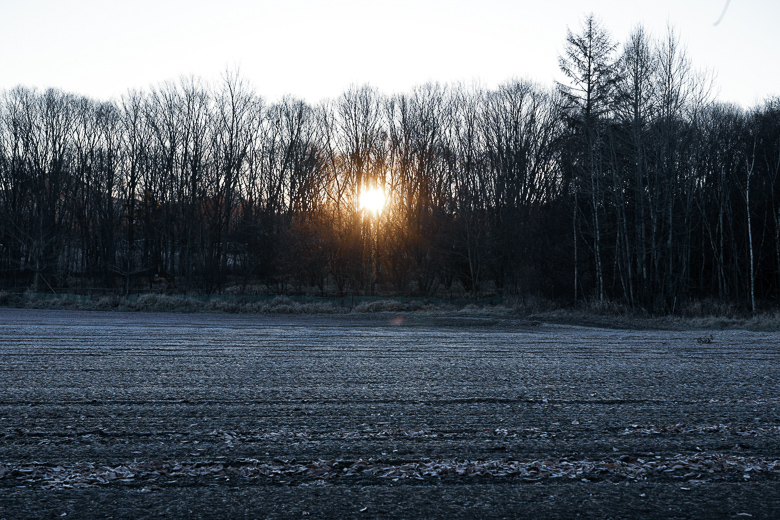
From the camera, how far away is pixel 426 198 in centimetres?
4769

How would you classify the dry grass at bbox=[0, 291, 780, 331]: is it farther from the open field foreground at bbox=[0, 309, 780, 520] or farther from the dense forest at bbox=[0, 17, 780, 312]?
the open field foreground at bbox=[0, 309, 780, 520]

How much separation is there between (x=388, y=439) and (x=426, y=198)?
43.2m

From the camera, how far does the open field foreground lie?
363 centimetres

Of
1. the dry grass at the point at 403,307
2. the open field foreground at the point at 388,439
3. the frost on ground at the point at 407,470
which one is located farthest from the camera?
the dry grass at the point at 403,307

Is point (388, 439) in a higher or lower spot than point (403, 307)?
lower

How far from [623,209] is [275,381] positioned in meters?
25.5

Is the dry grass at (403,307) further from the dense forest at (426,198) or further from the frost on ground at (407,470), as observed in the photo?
the frost on ground at (407,470)

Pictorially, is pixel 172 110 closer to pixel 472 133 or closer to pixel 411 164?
pixel 411 164

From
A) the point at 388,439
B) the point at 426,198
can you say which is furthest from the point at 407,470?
the point at 426,198

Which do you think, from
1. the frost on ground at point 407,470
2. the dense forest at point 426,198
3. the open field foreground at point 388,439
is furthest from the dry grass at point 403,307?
the frost on ground at point 407,470

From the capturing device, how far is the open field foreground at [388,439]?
3.63 m

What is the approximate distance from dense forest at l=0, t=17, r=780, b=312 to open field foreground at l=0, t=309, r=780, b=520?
21.8 meters

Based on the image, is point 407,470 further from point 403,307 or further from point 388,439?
point 403,307

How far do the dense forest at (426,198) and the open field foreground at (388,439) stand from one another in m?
21.8
